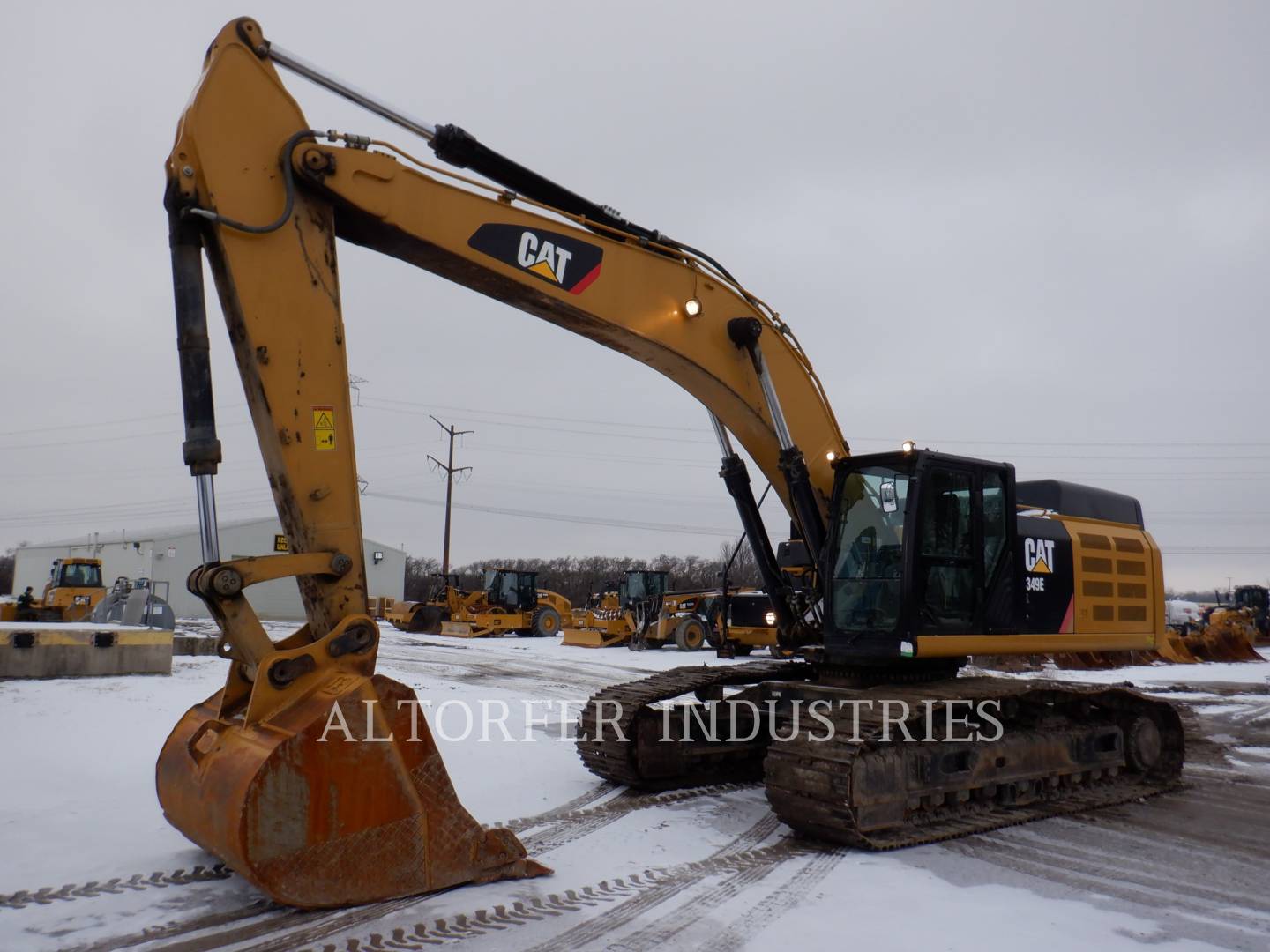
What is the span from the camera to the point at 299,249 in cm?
466

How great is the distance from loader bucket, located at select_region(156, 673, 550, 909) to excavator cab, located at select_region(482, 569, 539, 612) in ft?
85.9

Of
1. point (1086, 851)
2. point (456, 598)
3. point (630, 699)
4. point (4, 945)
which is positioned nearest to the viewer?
point (4, 945)

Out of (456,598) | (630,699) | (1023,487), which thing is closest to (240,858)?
(630,699)

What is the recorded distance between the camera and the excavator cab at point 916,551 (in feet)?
20.8

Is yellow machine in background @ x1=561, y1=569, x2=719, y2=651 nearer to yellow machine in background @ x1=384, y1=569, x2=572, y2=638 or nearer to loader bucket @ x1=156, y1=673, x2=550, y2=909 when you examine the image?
yellow machine in background @ x1=384, y1=569, x2=572, y2=638

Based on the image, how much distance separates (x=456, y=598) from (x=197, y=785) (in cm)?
2730

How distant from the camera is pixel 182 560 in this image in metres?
46.7

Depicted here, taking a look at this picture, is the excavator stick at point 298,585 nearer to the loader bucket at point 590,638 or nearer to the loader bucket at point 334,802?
the loader bucket at point 334,802

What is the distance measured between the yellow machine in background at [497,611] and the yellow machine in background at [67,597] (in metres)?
9.57

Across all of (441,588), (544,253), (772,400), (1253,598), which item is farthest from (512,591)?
(1253,598)

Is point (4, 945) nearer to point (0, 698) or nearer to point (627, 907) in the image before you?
point (627, 907)

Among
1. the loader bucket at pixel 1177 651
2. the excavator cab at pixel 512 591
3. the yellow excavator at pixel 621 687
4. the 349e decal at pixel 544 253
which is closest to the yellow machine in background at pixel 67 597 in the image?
the excavator cab at pixel 512 591

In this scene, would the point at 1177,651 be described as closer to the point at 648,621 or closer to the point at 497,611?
the point at 648,621

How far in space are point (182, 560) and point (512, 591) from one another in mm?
24685
